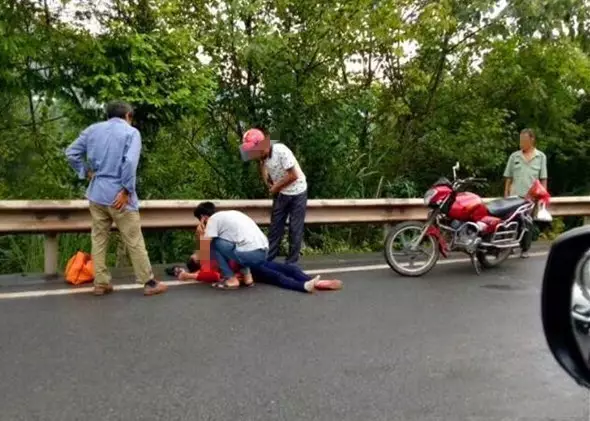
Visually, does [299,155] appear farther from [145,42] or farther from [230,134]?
[145,42]

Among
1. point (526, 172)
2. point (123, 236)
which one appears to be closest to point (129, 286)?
point (123, 236)

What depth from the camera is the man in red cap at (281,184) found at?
24.2 feet

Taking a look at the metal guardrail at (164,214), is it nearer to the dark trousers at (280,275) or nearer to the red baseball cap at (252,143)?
the red baseball cap at (252,143)

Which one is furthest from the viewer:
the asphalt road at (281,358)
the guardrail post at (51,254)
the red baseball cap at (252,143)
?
the red baseball cap at (252,143)

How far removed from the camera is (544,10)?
35.9 ft

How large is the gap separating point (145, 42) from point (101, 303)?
150 inches

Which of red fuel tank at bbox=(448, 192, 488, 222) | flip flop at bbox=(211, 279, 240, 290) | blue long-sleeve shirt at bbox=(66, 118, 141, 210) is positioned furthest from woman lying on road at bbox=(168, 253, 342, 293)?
red fuel tank at bbox=(448, 192, 488, 222)

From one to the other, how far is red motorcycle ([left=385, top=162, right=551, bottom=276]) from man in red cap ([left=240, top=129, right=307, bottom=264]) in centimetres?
96

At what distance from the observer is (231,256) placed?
6.61m

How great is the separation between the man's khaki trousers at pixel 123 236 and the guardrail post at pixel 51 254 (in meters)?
0.86

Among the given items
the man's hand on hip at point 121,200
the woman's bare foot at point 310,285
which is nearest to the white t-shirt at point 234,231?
the woman's bare foot at point 310,285

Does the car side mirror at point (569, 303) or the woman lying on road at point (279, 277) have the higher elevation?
the car side mirror at point (569, 303)

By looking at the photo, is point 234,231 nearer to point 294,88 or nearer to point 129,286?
point 129,286

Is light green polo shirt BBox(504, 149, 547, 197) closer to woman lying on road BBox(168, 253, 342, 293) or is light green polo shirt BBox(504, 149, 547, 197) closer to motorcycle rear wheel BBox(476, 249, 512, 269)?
motorcycle rear wheel BBox(476, 249, 512, 269)
